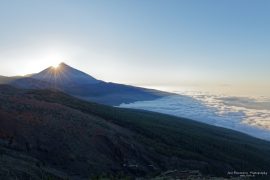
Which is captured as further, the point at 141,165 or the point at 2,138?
the point at 141,165

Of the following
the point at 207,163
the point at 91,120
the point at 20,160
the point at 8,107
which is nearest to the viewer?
the point at 20,160

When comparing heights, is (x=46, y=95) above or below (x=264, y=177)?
above

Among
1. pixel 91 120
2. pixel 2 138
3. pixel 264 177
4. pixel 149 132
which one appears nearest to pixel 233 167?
pixel 264 177

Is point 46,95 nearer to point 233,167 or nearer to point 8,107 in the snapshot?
point 8,107

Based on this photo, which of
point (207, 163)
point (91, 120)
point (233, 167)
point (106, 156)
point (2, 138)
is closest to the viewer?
point (2, 138)

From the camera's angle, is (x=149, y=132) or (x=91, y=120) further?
(x=149, y=132)

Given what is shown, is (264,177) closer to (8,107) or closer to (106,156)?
(106,156)

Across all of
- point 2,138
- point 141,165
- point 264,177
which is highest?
point 2,138

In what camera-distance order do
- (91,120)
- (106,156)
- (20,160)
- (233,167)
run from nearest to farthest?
1. (20,160)
2. (106,156)
3. (91,120)
4. (233,167)

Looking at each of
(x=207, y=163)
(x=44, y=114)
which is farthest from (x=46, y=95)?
(x=207, y=163)
